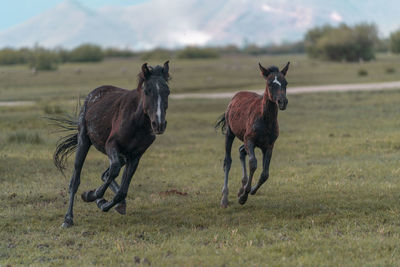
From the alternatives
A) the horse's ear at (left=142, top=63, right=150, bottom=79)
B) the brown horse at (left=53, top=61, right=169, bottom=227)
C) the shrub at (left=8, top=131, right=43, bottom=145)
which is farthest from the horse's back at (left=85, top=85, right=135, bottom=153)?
the shrub at (left=8, top=131, right=43, bottom=145)

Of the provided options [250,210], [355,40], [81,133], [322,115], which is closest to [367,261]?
[250,210]

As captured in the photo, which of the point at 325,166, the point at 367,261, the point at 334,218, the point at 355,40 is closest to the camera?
the point at 367,261

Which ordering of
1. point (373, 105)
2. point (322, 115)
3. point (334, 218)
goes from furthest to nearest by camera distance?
point (373, 105), point (322, 115), point (334, 218)

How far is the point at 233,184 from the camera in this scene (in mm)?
12898

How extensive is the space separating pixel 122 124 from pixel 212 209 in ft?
8.25

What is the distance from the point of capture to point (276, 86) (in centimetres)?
938

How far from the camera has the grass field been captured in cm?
740

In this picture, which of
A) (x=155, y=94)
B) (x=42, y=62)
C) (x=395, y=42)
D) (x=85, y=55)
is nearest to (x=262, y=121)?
(x=155, y=94)

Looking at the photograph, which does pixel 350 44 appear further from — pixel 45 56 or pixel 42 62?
pixel 42 62

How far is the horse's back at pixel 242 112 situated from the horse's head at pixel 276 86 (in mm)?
668

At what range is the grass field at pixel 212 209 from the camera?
7.40 metres

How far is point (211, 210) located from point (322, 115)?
17.1m

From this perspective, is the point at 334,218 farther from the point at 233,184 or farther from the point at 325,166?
the point at 325,166

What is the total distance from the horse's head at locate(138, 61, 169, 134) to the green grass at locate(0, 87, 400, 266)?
70.2 inches
